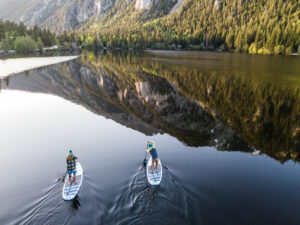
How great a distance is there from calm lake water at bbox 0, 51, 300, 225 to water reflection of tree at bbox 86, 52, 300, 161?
0.18 metres

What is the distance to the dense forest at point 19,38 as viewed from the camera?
157m

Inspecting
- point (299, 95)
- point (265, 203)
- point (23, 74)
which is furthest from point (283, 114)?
point (23, 74)

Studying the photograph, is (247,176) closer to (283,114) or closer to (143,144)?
(143,144)

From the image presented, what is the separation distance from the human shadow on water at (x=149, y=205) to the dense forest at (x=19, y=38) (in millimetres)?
182215

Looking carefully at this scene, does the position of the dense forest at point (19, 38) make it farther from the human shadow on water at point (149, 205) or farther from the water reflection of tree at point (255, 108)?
the human shadow on water at point (149, 205)

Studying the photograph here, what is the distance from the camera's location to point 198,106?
3541 centimetres

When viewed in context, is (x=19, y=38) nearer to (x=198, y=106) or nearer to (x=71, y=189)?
(x=198, y=106)

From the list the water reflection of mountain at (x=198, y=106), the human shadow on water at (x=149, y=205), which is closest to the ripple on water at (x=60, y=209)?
the human shadow on water at (x=149, y=205)

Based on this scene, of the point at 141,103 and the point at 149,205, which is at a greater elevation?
the point at 149,205

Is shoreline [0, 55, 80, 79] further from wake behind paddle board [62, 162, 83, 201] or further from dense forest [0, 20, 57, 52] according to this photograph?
dense forest [0, 20, 57, 52]

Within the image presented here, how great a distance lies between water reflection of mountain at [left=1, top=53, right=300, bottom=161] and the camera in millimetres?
25219

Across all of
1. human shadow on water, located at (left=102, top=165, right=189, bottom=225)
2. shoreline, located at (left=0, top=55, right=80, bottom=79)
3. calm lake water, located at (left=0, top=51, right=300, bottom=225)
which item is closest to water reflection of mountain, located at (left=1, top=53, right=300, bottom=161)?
calm lake water, located at (left=0, top=51, right=300, bottom=225)

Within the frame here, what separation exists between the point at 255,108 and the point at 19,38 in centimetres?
18509

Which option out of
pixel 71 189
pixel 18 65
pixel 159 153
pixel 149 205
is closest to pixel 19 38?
pixel 18 65
